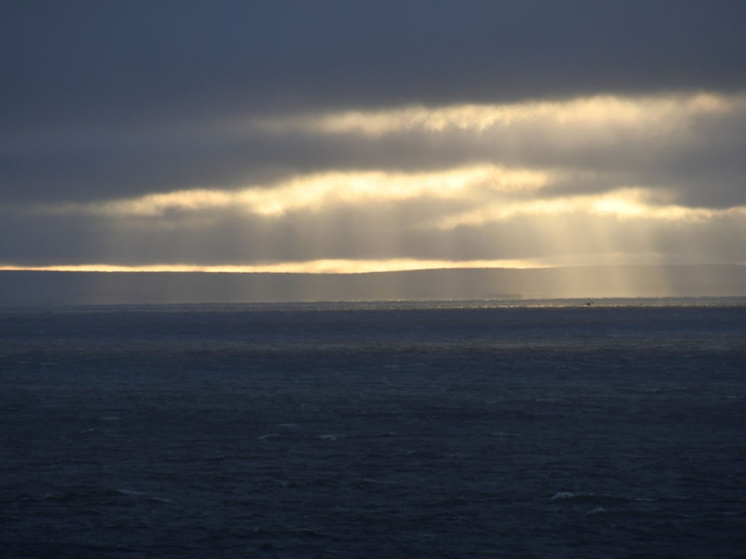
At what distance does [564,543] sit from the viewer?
2666cm

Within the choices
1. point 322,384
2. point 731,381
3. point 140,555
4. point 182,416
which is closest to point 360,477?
point 140,555

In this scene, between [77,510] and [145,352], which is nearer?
[77,510]

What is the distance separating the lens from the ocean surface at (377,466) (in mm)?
27234

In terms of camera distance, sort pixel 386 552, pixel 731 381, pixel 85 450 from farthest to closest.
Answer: pixel 731 381, pixel 85 450, pixel 386 552

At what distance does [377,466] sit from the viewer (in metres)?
36.5

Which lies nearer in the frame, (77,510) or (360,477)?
(77,510)

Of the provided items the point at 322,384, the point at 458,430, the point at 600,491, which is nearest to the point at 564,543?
the point at 600,491

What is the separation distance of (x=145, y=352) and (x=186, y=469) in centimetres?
8589

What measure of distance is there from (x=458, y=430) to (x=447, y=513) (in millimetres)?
15825

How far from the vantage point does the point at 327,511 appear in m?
30.0

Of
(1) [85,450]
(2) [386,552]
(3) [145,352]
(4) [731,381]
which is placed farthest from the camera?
(3) [145,352]

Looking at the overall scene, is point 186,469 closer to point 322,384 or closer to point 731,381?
point 322,384

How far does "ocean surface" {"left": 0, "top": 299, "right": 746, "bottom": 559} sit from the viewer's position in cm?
2723

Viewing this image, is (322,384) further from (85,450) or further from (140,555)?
(140,555)
